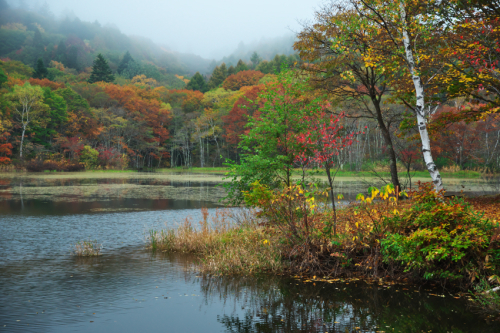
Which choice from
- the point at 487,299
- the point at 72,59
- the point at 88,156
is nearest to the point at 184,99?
the point at 88,156

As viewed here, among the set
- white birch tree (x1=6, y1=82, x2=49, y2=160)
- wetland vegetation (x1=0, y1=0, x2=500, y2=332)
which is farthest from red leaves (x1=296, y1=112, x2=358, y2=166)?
white birch tree (x1=6, y1=82, x2=49, y2=160)

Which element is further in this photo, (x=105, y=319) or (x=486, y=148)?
(x=486, y=148)

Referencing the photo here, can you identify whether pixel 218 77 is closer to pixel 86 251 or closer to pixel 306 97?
pixel 306 97

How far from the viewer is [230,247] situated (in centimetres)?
981

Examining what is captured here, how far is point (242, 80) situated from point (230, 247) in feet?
270

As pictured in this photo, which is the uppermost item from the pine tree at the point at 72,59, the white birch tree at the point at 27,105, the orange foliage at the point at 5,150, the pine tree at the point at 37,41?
the pine tree at the point at 37,41

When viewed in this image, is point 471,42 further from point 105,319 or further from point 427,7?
point 105,319

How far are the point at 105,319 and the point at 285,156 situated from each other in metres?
7.77

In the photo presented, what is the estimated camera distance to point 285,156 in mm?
12492

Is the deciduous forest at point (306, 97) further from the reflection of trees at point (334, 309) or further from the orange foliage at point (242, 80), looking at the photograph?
the reflection of trees at point (334, 309)

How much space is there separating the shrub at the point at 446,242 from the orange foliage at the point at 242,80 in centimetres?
8180

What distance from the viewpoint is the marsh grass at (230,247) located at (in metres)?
8.94

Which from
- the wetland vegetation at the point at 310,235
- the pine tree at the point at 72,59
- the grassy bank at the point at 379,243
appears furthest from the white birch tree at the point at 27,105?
the pine tree at the point at 72,59

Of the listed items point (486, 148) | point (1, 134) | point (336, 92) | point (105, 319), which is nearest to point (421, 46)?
point (336, 92)
